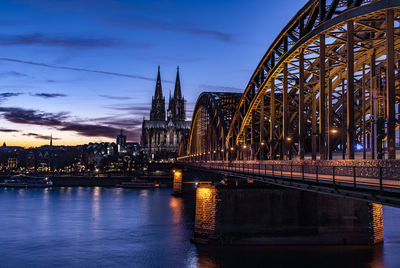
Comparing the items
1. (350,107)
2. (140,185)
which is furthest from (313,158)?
(140,185)

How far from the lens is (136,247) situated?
4372 centimetres

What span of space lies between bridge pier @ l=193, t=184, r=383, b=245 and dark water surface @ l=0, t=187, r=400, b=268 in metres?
1.05

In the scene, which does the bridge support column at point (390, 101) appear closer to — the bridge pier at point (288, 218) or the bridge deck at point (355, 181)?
the bridge deck at point (355, 181)

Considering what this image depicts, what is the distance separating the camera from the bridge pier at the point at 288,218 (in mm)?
38344

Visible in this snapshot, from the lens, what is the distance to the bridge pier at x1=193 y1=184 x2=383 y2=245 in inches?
1510

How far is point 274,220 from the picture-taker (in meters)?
38.7

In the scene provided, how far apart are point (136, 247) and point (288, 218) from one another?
13129 millimetres

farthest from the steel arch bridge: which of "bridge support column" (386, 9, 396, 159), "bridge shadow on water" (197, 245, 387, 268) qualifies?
"bridge shadow on water" (197, 245, 387, 268)

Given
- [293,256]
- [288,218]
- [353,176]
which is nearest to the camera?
[353,176]

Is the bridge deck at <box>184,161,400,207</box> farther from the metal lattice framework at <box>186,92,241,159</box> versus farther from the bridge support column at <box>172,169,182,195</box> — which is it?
the bridge support column at <box>172,169,182,195</box>

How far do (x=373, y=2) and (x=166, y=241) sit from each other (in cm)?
2809

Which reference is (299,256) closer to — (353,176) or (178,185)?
(353,176)

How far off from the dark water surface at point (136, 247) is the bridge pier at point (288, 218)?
3.45 feet

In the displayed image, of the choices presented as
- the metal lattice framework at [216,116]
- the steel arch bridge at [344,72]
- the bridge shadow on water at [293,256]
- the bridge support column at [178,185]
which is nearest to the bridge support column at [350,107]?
the steel arch bridge at [344,72]
